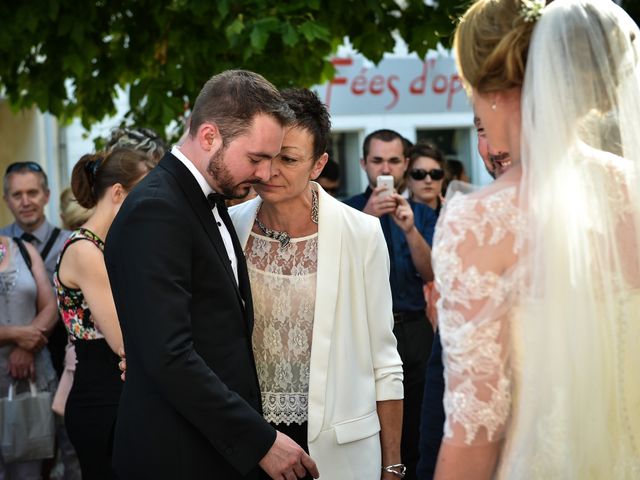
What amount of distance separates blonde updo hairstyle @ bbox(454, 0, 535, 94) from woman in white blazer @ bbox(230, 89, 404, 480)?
138 centimetres

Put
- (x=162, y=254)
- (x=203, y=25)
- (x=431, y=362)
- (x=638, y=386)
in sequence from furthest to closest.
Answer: (x=203, y=25), (x=162, y=254), (x=431, y=362), (x=638, y=386)

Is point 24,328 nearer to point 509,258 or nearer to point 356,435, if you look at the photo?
point 356,435

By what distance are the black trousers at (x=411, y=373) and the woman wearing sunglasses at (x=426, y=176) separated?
1.37 metres

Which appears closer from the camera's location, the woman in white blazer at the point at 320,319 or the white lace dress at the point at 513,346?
the white lace dress at the point at 513,346

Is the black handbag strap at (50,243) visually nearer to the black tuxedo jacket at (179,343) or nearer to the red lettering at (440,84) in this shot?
the black tuxedo jacket at (179,343)

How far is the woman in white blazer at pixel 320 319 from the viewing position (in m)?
3.47

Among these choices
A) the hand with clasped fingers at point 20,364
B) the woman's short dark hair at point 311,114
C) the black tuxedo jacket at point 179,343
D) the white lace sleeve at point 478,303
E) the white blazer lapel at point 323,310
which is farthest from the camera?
the hand with clasped fingers at point 20,364

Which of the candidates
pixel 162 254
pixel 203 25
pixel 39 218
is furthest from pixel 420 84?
pixel 162 254

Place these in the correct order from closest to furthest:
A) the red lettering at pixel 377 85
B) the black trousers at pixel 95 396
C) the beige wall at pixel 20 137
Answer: the black trousers at pixel 95 396, the beige wall at pixel 20 137, the red lettering at pixel 377 85

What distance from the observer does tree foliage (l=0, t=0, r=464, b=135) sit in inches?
284

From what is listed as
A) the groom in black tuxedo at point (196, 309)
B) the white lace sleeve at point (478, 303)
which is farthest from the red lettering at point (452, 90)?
the white lace sleeve at point (478, 303)

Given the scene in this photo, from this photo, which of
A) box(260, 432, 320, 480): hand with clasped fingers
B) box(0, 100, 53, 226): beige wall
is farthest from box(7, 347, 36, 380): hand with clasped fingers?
box(0, 100, 53, 226): beige wall

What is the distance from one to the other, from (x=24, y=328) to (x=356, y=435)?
3.36 meters

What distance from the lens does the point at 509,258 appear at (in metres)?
2.24
